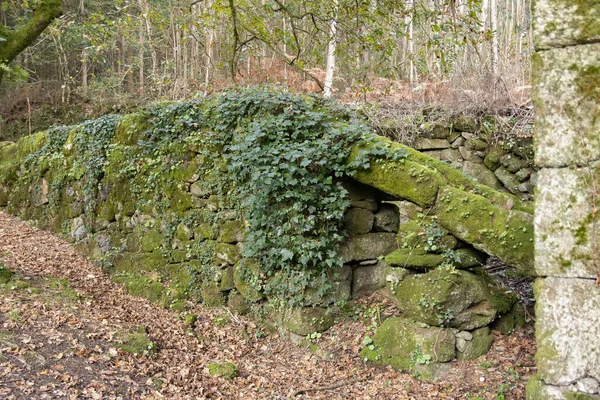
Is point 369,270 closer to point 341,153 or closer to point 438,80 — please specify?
point 341,153

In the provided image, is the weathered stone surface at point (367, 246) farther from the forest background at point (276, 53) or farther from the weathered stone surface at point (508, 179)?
the weathered stone surface at point (508, 179)

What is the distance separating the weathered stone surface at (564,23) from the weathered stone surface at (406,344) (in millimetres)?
2796

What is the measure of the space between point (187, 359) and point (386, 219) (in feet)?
9.44

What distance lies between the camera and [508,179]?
8148 mm

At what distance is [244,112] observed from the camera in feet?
20.4

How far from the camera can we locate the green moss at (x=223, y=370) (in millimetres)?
4797

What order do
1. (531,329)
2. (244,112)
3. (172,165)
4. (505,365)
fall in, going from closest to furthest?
1. (505,365)
2. (531,329)
3. (244,112)
4. (172,165)

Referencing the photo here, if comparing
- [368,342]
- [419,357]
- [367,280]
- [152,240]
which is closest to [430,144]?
[367,280]

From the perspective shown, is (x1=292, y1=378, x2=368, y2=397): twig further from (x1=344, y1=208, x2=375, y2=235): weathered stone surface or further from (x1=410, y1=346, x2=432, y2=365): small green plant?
(x1=344, y1=208, x2=375, y2=235): weathered stone surface

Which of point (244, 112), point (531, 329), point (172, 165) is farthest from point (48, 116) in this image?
point (531, 329)

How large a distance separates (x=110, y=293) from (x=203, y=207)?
1969 millimetres

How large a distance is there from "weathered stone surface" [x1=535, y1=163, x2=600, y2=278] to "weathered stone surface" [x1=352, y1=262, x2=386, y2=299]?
2638 millimetres

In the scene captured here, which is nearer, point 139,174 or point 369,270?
point 369,270

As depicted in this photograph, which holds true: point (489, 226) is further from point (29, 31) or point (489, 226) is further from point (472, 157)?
point (29, 31)
